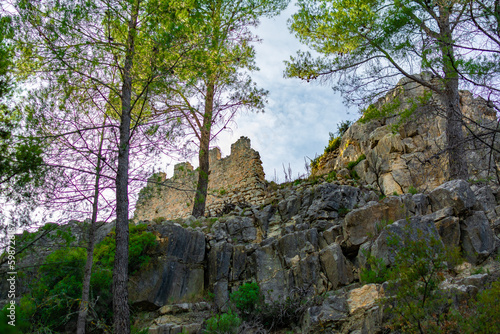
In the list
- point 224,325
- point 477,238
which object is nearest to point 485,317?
point 477,238

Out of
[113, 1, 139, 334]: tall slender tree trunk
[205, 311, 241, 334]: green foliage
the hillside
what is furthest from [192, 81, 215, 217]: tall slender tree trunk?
[205, 311, 241, 334]: green foliage

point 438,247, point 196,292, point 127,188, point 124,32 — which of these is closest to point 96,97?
point 124,32

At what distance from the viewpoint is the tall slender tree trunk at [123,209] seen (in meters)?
6.54

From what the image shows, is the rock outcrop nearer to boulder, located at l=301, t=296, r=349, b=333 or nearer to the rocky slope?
the rocky slope

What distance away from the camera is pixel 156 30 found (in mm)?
8117

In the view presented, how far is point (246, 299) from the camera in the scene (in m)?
7.08

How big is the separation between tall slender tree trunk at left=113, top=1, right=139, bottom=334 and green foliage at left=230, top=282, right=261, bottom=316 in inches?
75.9

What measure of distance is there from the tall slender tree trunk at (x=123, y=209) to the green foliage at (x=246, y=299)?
75.9 inches

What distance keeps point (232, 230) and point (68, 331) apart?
13.9 ft

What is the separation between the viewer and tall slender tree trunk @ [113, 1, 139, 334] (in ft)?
21.4

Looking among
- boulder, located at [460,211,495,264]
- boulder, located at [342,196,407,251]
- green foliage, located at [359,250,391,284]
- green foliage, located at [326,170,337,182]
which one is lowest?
green foliage, located at [359,250,391,284]

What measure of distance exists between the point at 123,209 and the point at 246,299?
2853mm

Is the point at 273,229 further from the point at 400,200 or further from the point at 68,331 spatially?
the point at 68,331

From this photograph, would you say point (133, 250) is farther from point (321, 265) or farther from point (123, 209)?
point (321, 265)
